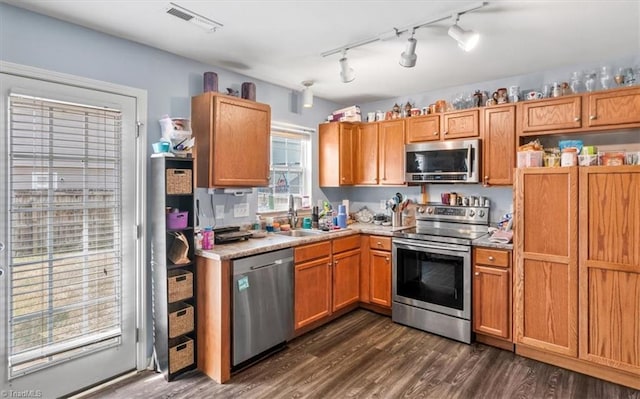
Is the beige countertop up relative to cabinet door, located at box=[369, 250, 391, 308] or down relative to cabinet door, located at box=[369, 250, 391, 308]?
up

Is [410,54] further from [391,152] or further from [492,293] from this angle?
[492,293]

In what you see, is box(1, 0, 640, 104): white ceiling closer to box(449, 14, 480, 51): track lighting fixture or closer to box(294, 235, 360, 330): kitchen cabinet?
box(449, 14, 480, 51): track lighting fixture

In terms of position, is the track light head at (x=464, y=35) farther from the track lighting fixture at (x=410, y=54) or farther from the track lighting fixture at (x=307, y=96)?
the track lighting fixture at (x=307, y=96)

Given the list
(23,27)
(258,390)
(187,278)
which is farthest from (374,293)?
(23,27)

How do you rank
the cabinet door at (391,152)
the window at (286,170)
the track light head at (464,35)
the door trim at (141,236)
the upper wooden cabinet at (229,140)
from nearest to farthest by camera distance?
the track light head at (464,35)
the door trim at (141,236)
the upper wooden cabinet at (229,140)
the window at (286,170)
the cabinet door at (391,152)

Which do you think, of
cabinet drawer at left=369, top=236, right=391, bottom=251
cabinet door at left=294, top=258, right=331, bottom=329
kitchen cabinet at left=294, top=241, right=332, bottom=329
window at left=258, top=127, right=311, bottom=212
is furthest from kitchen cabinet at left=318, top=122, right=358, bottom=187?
cabinet door at left=294, top=258, right=331, bottom=329

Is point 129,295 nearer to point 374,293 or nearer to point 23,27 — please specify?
point 23,27

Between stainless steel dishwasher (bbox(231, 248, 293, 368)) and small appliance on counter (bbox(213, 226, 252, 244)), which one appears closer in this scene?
stainless steel dishwasher (bbox(231, 248, 293, 368))

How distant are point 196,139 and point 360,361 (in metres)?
2.29

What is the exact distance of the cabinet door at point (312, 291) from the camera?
3191 millimetres

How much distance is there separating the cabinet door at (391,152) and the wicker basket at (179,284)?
8.17 ft

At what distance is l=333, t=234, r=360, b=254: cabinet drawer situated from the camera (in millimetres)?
3594

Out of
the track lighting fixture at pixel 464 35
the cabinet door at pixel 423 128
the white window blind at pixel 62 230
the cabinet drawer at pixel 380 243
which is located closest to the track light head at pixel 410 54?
the track lighting fixture at pixel 464 35

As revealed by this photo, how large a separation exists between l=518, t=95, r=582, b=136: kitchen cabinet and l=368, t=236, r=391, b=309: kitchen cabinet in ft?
5.55
